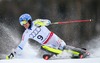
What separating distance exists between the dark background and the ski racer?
23cm

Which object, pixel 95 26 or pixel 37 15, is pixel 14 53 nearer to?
pixel 37 15

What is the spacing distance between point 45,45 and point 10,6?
72cm

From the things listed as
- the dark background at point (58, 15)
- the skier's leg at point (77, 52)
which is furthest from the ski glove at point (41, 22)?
the skier's leg at point (77, 52)

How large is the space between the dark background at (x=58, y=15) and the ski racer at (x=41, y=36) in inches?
8.9

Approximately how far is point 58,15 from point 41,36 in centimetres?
46

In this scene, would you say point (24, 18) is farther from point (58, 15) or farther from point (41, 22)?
point (58, 15)

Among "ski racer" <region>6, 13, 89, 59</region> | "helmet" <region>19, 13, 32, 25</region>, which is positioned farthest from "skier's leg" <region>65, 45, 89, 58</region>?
"helmet" <region>19, 13, 32, 25</region>

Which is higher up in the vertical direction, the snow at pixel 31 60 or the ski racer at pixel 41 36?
the ski racer at pixel 41 36

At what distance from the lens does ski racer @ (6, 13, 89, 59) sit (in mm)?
6211

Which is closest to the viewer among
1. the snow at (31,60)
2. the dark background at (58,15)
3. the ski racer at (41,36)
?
the snow at (31,60)

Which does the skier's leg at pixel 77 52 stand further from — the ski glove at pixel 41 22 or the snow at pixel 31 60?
the ski glove at pixel 41 22

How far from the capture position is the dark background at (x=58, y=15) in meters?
6.54

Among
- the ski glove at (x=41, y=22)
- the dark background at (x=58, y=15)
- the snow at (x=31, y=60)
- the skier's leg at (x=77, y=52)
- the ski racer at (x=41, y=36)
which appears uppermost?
the dark background at (x=58, y=15)

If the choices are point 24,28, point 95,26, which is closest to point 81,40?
point 95,26
